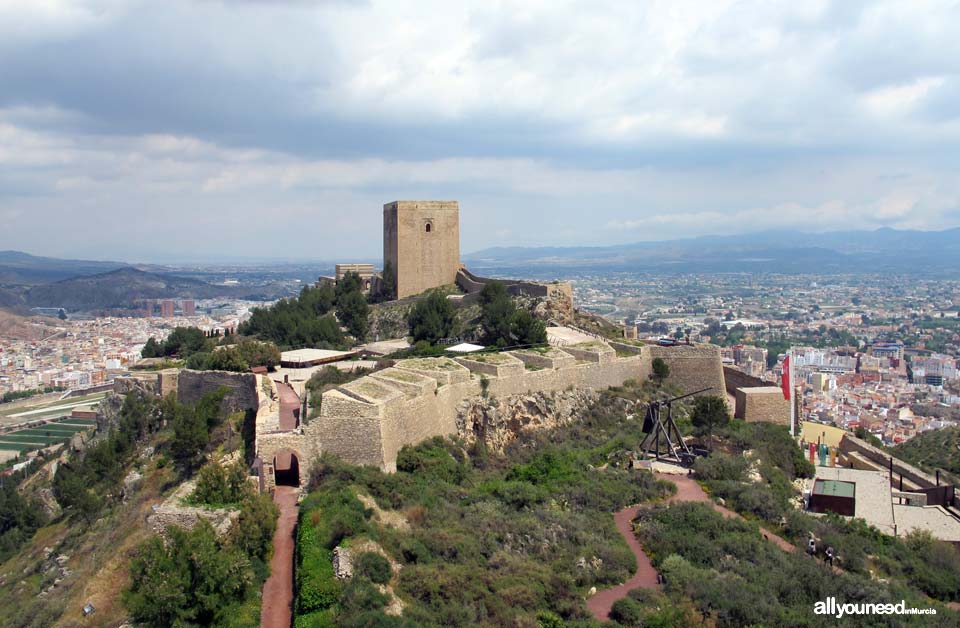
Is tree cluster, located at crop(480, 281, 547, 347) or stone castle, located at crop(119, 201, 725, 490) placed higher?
tree cluster, located at crop(480, 281, 547, 347)

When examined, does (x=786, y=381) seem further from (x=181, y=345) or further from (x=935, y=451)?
(x=181, y=345)

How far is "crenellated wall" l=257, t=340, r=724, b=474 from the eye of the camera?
14.5 meters

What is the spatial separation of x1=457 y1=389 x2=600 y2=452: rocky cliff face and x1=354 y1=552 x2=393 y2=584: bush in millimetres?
8226

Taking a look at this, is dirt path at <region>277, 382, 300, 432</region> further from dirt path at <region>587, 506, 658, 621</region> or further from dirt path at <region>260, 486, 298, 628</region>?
dirt path at <region>587, 506, 658, 621</region>

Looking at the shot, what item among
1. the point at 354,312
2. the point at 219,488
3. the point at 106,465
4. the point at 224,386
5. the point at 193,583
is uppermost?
the point at 354,312

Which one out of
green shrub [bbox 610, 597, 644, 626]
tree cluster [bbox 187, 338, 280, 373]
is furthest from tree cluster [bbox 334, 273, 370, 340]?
green shrub [bbox 610, 597, 644, 626]

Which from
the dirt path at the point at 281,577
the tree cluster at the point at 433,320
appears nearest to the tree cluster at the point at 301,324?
the tree cluster at the point at 433,320

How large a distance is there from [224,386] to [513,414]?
7801 millimetres

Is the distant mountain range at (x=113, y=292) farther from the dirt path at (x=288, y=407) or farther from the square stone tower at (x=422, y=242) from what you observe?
the dirt path at (x=288, y=407)

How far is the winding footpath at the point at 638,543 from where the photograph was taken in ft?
33.9

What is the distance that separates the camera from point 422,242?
123 ft

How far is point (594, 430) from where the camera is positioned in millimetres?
21266

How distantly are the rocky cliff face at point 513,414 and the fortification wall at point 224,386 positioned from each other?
511 cm

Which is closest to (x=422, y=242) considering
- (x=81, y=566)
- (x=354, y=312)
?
(x=354, y=312)
